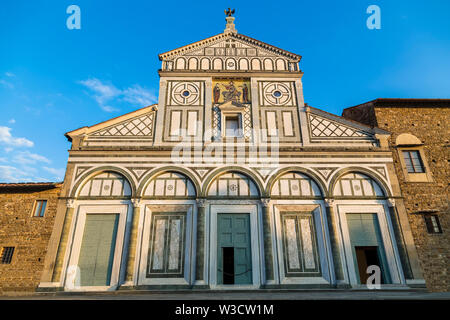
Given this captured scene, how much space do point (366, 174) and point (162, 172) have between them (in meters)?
9.47

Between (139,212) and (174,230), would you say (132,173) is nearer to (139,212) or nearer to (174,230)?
(139,212)

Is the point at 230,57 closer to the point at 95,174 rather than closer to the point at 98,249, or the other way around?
the point at 95,174

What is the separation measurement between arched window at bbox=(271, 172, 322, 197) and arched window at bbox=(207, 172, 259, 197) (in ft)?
3.40

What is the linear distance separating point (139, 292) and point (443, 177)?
47.6 ft

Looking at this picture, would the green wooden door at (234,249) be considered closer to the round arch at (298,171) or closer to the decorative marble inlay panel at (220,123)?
the round arch at (298,171)

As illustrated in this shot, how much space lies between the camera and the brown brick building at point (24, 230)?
11953 mm

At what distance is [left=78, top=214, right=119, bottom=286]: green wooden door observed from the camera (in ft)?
38.7

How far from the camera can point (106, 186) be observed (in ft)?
43.5

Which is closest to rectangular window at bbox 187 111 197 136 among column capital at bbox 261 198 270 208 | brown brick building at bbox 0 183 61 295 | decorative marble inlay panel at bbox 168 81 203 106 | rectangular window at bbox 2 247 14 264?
decorative marble inlay panel at bbox 168 81 203 106

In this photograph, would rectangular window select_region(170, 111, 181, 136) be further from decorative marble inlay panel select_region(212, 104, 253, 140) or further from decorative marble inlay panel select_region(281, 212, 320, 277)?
decorative marble inlay panel select_region(281, 212, 320, 277)

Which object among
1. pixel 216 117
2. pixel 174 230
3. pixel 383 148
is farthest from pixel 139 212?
pixel 383 148

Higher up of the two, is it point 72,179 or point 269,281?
point 72,179
